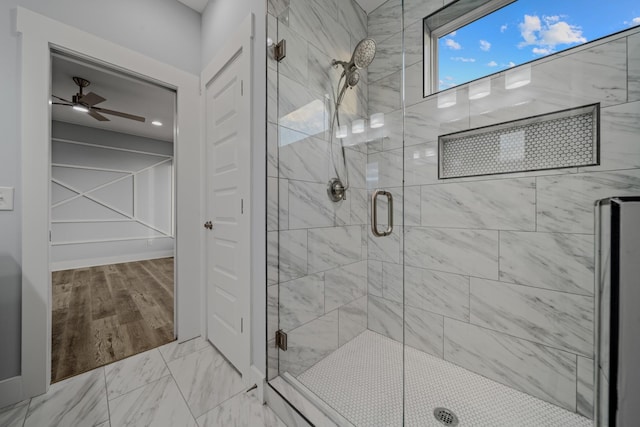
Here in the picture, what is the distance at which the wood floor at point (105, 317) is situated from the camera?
5.36 feet

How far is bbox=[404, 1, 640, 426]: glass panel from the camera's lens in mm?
1121

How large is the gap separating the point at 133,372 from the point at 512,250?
95.2 inches

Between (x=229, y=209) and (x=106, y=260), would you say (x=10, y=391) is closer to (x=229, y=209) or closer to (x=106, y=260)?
(x=229, y=209)

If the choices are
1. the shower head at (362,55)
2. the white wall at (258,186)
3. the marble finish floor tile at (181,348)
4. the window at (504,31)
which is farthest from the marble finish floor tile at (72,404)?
the window at (504,31)

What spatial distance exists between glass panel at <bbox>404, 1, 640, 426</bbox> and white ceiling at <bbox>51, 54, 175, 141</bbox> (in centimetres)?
256

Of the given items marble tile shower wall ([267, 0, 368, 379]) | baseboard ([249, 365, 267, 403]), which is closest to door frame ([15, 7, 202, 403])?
baseboard ([249, 365, 267, 403])

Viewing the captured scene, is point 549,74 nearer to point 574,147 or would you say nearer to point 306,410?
point 574,147

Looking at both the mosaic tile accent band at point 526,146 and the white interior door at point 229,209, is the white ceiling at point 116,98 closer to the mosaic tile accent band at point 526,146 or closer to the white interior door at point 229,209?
the white interior door at point 229,209

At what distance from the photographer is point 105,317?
7.23 feet

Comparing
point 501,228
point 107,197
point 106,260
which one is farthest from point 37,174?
point 106,260

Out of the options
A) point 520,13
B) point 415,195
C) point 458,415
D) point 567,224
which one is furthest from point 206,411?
point 520,13

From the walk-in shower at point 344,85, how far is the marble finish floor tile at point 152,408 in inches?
56.4

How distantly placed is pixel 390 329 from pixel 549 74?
184cm

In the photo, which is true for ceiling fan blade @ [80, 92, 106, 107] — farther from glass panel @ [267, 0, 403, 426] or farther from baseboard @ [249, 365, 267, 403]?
baseboard @ [249, 365, 267, 403]
